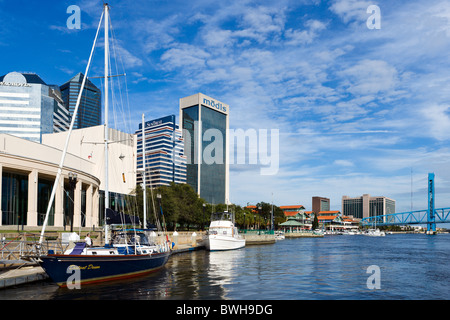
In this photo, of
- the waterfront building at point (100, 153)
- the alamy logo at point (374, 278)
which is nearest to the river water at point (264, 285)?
the alamy logo at point (374, 278)

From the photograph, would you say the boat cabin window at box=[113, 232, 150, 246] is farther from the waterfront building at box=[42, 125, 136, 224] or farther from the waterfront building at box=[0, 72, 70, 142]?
the waterfront building at box=[0, 72, 70, 142]

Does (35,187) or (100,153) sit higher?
(100,153)

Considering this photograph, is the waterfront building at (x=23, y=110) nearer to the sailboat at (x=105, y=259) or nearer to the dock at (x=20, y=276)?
the sailboat at (x=105, y=259)

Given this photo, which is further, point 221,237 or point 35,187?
point 221,237

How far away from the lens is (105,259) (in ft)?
76.0

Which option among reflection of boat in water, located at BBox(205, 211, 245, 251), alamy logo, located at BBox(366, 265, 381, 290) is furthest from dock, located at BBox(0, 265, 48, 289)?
reflection of boat in water, located at BBox(205, 211, 245, 251)

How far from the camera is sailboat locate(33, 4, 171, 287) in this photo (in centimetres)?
2111

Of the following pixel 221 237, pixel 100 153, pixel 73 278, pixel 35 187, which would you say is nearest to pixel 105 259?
pixel 73 278

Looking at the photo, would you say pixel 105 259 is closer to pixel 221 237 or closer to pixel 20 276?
pixel 20 276

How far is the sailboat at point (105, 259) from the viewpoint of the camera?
21109 mm
